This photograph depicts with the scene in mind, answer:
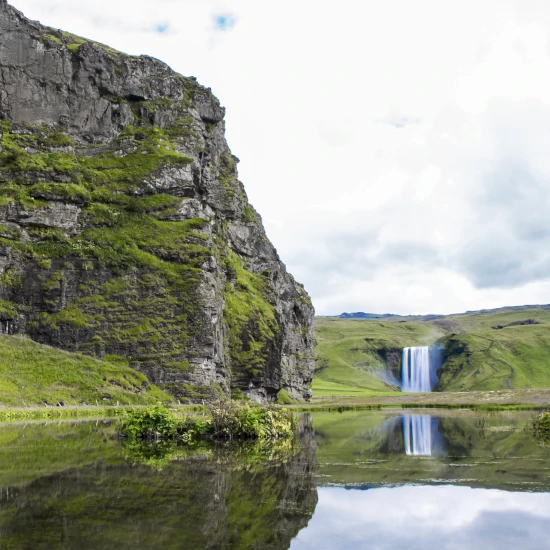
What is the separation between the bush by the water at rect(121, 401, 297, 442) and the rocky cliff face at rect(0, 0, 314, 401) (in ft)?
195

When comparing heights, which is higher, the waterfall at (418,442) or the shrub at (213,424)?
the shrub at (213,424)

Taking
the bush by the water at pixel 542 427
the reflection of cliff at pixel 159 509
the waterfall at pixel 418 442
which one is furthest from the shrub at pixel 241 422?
the bush by the water at pixel 542 427

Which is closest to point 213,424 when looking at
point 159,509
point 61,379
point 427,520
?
point 159,509

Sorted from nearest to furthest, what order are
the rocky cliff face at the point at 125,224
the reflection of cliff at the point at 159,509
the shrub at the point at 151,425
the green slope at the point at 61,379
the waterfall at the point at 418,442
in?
the reflection of cliff at the point at 159,509 → the waterfall at the point at 418,442 → the shrub at the point at 151,425 → the green slope at the point at 61,379 → the rocky cliff face at the point at 125,224

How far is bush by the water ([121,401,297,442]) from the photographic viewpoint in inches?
1630

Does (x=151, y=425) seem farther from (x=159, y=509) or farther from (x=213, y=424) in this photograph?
(x=159, y=509)

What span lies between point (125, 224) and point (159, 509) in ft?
363

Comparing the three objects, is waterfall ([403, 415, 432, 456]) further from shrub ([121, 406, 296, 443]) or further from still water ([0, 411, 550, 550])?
shrub ([121, 406, 296, 443])

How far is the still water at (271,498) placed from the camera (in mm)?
14445

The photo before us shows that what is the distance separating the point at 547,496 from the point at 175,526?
12153mm

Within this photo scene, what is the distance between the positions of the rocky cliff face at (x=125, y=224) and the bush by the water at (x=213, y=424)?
59.5 m

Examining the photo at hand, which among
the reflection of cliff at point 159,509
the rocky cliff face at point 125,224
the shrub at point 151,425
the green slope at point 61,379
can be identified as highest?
the rocky cliff face at point 125,224

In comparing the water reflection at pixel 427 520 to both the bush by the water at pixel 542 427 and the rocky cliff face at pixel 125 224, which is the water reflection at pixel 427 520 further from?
the rocky cliff face at pixel 125 224

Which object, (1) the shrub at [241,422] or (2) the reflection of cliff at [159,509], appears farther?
(1) the shrub at [241,422]
